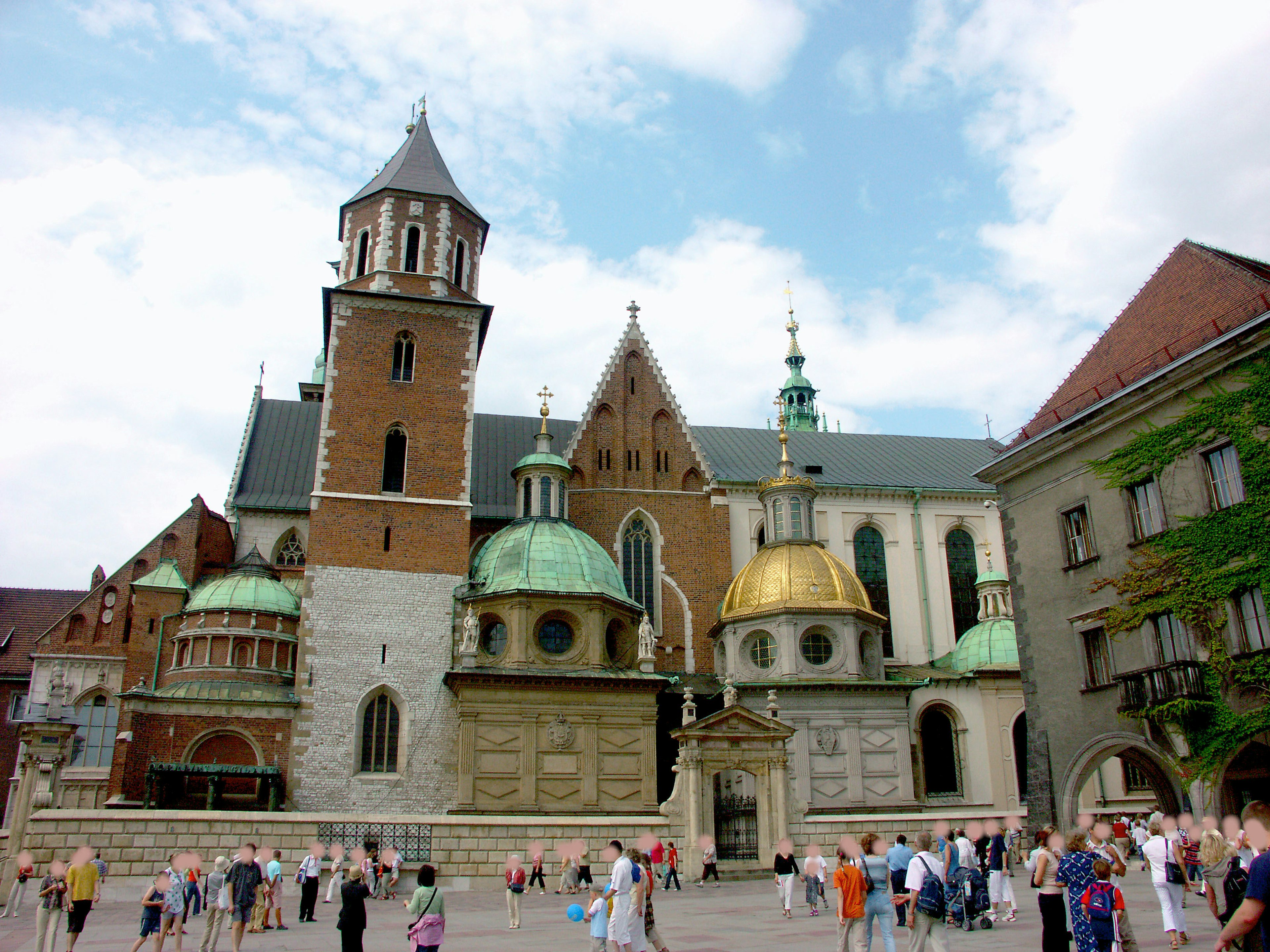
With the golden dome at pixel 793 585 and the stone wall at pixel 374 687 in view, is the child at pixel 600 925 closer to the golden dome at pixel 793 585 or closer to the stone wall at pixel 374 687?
the stone wall at pixel 374 687

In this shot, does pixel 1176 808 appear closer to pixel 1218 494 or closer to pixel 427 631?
pixel 1218 494

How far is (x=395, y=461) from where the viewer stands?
3303 cm

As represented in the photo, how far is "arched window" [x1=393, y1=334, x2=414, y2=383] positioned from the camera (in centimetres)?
3362

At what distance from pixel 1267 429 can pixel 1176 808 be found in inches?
300

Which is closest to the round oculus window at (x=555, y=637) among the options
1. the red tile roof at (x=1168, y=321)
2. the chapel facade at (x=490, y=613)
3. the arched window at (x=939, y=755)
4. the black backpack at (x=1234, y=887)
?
the chapel facade at (x=490, y=613)

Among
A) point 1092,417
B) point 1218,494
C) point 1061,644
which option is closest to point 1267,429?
point 1218,494

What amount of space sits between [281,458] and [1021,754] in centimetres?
2810

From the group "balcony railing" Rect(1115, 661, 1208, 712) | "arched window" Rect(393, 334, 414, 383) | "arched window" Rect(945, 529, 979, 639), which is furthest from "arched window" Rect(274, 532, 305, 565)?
"balcony railing" Rect(1115, 661, 1208, 712)

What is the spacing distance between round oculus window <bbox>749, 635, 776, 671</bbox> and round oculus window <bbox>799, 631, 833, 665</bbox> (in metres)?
0.94

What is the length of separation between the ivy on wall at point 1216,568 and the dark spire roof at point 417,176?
80.9 ft

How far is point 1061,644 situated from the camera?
23172 millimetres

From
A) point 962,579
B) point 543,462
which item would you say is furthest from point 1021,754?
point 543,462

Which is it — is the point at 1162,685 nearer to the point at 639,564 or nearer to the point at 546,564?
the point at 546,564

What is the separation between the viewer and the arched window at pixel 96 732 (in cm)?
3328
